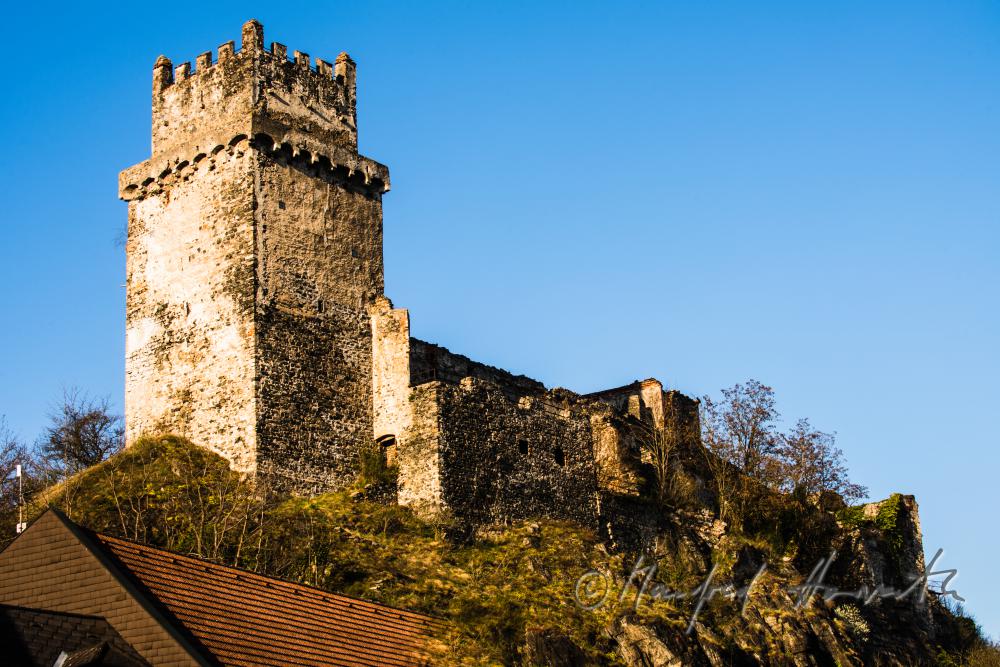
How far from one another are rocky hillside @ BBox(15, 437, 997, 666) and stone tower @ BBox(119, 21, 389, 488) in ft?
3.98

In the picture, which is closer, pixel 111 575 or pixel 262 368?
pixel 111 575

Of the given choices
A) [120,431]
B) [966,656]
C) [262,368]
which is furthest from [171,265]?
[966,656]

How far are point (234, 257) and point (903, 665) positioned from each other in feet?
64.5

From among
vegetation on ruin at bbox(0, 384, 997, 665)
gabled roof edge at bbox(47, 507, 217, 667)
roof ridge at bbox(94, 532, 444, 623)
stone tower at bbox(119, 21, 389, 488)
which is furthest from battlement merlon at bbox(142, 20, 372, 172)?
gabled roof edge at bbox(47, 507, 217, 667)

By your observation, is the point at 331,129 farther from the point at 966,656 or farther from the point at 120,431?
the point at 966,656

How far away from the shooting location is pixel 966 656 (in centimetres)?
4022

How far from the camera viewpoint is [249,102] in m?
34.0

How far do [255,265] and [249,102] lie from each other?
4.29 m

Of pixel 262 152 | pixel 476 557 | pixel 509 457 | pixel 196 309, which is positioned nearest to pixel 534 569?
pixel 476 557

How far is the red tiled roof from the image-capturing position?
1998 cm

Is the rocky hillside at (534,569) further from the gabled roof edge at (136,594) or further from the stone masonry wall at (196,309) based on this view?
the gabled roof edge at (136,594)

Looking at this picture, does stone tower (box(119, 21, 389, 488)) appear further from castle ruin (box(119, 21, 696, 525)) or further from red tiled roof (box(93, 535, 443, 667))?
red tiled roof (box(93, 535, 443, 667))

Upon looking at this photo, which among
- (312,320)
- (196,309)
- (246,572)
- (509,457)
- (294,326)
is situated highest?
(196,309)

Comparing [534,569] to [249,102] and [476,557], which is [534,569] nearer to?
[476,557]
